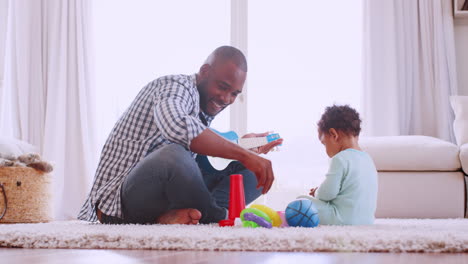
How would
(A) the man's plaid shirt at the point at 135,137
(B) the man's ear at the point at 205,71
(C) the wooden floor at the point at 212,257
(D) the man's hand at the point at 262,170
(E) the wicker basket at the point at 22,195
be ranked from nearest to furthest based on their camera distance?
(C) the wooden floor at the point at 212,257
(D) the man's hand at the point at 262,170
(A) the man's plaid shirt at the point at 135,137
(B) the man's ear at the point at 205,71
(E) the wicker basket at the point at 22,195

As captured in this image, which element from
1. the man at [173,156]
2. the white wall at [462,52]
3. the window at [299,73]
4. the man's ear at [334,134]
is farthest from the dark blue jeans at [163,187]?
the white wall at [462,52]

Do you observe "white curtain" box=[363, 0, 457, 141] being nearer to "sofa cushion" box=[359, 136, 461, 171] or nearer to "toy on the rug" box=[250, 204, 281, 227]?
"sofa cushion" box=[359, 136, 461, 171]

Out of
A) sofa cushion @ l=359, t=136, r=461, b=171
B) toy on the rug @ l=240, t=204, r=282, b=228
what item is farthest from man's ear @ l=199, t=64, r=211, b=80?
sofa cushion @ l=359, t=136, r=461, b=171

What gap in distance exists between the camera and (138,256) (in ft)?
3.44

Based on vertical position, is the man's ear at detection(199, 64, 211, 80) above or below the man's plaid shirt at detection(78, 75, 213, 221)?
above

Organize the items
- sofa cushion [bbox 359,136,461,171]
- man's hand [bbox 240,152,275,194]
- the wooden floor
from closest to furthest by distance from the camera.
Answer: the wooden floor → man's hand [bbox 240,152,275,194] → sofa cushion [bbox 359,136,461,171]

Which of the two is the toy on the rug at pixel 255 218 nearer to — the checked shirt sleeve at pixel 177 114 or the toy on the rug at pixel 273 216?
the toy on the rug at pixel 273 216

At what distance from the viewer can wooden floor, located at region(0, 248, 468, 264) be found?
97cm

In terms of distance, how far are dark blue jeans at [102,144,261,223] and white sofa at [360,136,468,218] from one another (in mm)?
1279

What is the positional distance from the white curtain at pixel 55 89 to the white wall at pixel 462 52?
2.67 metres

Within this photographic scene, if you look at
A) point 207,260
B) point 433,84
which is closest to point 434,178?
point 433,84

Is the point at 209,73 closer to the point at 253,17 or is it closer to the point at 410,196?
the point at 410,196

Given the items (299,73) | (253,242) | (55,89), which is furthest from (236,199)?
(55,89)

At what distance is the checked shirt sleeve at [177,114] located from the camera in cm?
160
